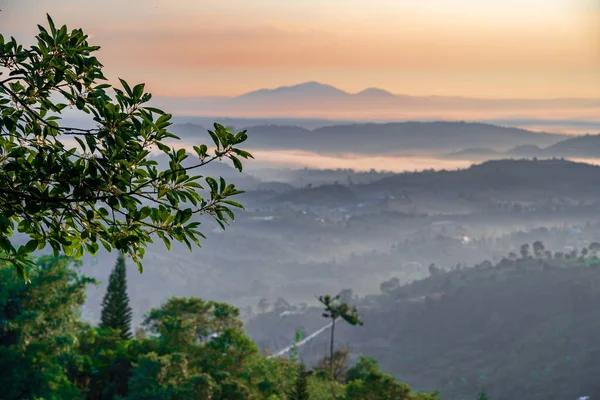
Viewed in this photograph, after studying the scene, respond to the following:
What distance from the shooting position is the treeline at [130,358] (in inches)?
1515

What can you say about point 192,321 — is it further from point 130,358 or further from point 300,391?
point 300,391

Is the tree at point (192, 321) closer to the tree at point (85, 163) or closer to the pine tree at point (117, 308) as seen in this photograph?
the pine tree at point (117, 308)

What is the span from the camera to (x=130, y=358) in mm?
45812

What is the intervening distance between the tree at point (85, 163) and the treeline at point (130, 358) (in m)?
29.7

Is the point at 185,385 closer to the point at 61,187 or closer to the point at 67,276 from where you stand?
the point at 67,276

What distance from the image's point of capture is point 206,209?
693 cm

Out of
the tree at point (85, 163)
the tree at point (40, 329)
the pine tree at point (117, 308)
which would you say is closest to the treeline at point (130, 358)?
the tree at point (40, 329)

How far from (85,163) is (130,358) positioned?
4080 cm

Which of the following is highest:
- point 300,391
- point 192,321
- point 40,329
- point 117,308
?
point 117,308

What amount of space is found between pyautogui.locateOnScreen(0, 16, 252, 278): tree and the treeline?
2969cm

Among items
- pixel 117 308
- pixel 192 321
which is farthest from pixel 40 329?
pixel 117 308

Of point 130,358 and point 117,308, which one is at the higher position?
point 117,308

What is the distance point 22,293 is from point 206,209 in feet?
119

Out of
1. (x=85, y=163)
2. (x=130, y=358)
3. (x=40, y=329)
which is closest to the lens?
(x=85, y=163)
